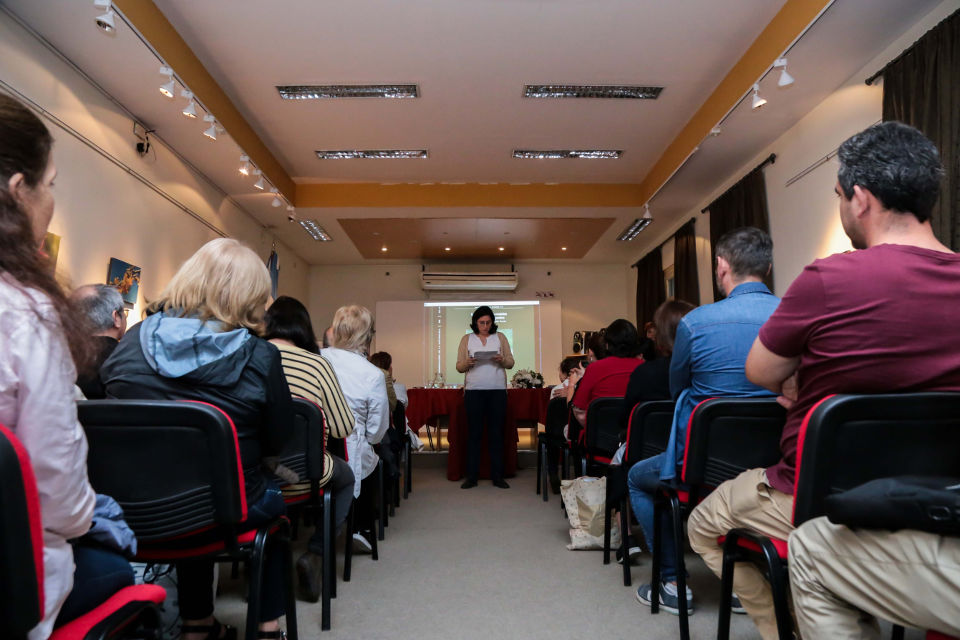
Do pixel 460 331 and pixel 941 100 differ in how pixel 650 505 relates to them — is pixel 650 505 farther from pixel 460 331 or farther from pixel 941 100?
pixel 460 331

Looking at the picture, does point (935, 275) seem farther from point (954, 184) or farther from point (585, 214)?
point (585, 214)

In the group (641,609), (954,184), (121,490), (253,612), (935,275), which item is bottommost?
(641,609)

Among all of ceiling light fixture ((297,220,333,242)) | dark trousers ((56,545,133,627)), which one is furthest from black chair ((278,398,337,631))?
ceiling light fixture ((297,220,333,242))

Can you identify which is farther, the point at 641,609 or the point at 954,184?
the point at 954,184

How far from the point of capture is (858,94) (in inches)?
165

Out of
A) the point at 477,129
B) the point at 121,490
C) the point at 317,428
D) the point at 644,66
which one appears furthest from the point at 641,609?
the point at 477,129

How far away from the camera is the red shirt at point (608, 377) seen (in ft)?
10.8

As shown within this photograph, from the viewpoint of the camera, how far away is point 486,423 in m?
5.37

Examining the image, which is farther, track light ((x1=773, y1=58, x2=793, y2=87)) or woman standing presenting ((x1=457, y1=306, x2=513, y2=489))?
woman standing presenting ((x1=457, y1=306, x2=513, y2=489))

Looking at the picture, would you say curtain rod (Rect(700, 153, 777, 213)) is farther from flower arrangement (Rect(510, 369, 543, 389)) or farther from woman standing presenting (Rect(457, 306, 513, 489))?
woman standing presenting (Rect(457, 306, 513, 489))

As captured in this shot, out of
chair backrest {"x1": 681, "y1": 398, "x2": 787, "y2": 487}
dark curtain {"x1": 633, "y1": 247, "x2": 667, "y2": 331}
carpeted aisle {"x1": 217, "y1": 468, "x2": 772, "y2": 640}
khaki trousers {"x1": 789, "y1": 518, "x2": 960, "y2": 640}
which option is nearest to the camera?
khaki trousers {"x1": 789, "y1": 518, "x2": 960, "y2": 640}

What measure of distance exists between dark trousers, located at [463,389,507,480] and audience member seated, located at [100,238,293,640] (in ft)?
11.2

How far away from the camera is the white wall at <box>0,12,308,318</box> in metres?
3.59

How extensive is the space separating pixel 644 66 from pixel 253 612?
176 inches
